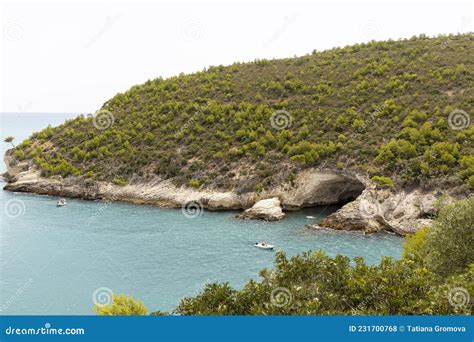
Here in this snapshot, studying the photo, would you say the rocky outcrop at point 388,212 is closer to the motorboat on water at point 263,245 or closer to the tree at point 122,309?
the motorboat on water at point 263,245

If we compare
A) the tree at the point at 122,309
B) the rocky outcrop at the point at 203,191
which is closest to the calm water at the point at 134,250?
the rocky outcrop at the point at 203,191

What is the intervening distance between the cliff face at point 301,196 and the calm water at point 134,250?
2393 mm

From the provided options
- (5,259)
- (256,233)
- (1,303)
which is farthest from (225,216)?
(1,303)

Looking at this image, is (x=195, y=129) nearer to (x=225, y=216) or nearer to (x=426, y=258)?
(x=225, y=216)

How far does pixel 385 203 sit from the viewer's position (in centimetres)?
6209

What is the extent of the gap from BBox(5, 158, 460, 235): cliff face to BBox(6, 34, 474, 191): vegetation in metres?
2.10

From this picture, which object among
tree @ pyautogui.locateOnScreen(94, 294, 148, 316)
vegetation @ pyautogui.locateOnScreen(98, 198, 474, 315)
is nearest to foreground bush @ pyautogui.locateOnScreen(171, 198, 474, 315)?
vegetation @ pyautogui.locateOnScreen(98, 198, 474, 315)

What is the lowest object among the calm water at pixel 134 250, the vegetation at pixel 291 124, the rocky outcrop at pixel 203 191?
the calm water at pixel 134 250

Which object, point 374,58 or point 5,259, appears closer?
point 5,259

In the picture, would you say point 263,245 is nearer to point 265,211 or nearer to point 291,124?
point 265,211

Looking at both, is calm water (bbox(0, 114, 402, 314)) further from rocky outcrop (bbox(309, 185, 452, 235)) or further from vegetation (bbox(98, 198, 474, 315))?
vegetation (bbox(98, 198, 474, 315))

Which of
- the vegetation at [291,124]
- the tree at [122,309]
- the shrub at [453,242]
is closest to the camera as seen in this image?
the tree at [122,309]

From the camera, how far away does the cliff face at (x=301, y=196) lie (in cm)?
5984

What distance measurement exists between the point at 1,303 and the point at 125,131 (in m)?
56.5
